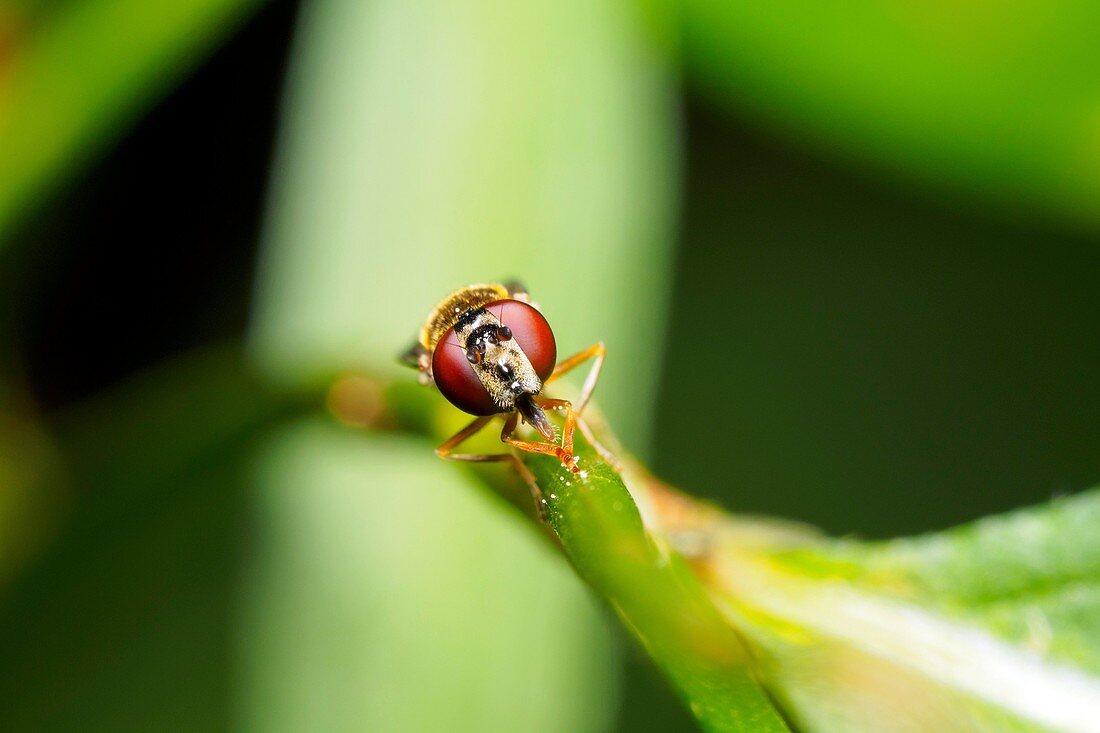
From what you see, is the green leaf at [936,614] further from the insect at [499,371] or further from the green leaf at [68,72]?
the green leaf at [68,72]

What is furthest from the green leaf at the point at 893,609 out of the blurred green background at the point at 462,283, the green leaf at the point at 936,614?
the blurred green background at the point at 462,283

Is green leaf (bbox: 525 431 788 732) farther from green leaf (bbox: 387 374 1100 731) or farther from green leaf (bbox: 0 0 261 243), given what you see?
green leaf (bbox: 0 0 261 243)

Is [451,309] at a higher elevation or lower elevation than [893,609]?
higher

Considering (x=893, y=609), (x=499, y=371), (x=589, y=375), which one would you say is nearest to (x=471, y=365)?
(x=499, y=371)

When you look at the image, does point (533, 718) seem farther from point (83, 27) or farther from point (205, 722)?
point (83, 27)

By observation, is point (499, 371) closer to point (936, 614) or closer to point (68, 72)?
point (936, 614)

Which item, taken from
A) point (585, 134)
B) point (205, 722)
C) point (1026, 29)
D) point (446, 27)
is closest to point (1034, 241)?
point (1026, 29)
